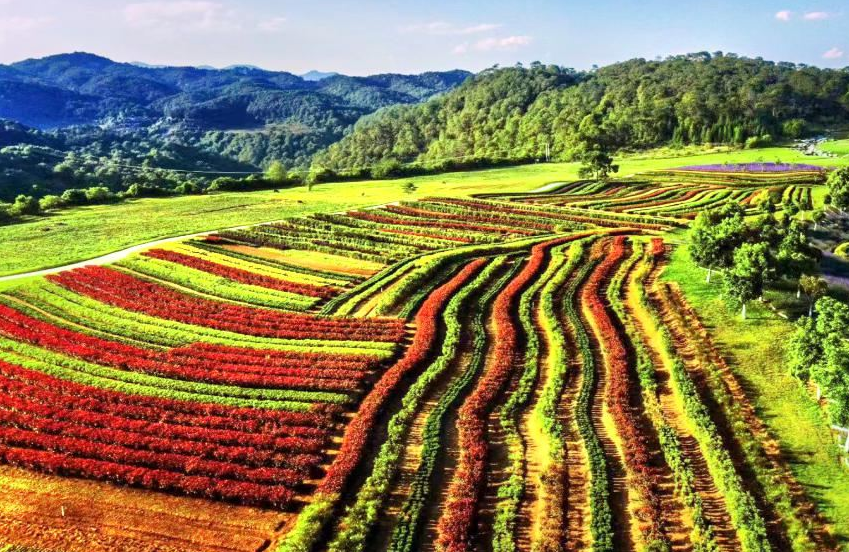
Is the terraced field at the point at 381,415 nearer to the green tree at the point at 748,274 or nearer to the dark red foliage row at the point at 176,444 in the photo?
the dark red foliage row at the point at 176,444

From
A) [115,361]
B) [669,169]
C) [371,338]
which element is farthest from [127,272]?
[669,169]

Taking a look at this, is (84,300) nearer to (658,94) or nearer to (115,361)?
(115,361)

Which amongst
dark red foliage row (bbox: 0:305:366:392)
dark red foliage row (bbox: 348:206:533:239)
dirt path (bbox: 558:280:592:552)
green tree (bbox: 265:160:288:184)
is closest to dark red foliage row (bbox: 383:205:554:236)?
dark red foliage row (bbox: 348:206:533:239)

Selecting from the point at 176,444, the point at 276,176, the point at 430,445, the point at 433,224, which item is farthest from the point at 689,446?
the point at 276,176

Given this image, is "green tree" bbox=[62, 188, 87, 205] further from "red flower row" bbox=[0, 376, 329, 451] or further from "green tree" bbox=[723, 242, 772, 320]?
"green tree" bbox=[723, 242, 772, 320]

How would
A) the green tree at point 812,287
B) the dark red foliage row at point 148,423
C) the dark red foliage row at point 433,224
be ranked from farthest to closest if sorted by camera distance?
the dark red foliage row at point 433,224, the green tree at point 812,287, the dark red foliage row at point 148,423

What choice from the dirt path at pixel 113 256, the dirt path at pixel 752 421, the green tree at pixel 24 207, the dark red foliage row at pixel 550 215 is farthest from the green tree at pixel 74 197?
the dirt path at pixel 752 421
